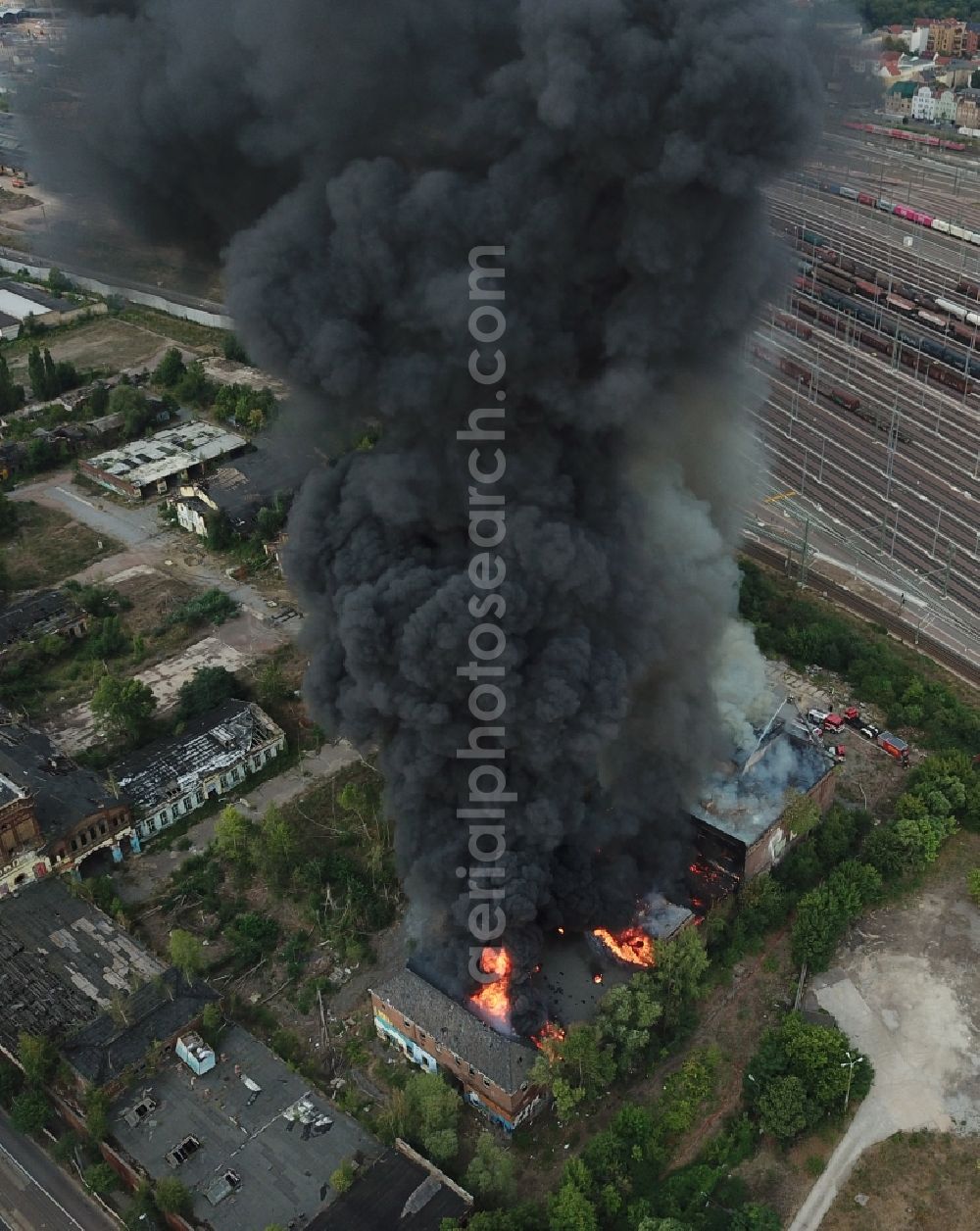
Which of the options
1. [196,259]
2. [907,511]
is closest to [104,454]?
[196,259]

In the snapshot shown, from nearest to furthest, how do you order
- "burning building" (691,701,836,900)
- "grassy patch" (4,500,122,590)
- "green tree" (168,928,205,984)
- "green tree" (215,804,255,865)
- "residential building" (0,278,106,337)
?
"green tree" (168,928,205,984) → "burning building" (691,701,836,900) → "green tree" (215,804,255,865) → "grassy patch" (4,500,122,590) → "residential building" (0,278,106,337)

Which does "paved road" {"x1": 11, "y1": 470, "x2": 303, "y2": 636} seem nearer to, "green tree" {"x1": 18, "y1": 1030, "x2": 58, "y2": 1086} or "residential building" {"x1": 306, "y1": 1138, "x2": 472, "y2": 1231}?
"green tree" {"x1": 18, "y1": 1030, "x2": 58, "y2": 1086}

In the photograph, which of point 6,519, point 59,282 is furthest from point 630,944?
point 59,282

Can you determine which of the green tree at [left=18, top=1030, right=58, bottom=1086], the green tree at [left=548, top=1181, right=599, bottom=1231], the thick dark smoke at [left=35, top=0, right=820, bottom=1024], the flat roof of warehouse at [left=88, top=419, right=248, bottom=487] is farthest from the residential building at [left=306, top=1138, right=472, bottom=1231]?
the flat roof of warehouse at [left=88, top=419, right=248, bottom=487]

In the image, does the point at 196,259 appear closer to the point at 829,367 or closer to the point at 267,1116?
the point at 267,1116

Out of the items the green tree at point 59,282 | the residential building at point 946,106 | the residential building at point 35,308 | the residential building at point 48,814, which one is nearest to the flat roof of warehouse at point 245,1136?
the residential building at point 48,814

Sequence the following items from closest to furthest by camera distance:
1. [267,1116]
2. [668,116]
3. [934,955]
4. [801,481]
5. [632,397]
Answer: [668,116]
[632,397]
[267,1116]
[934,955]
[801,481]
